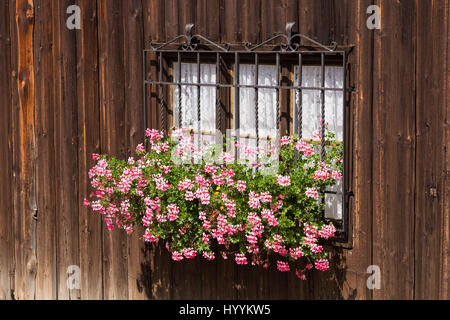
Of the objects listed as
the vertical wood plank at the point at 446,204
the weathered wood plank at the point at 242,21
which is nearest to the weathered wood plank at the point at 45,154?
the weathered wood plank at the point at 242,21

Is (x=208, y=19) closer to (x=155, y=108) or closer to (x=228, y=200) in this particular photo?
(x=155, y=108)

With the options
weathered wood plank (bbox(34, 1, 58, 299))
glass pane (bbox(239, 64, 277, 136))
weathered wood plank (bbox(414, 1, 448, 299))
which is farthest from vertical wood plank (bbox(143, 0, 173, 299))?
weathered wood plank (bbox(414, 1, 448, 299))

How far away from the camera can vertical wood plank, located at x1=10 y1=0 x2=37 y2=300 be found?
795cm

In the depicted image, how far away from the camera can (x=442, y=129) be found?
577cm

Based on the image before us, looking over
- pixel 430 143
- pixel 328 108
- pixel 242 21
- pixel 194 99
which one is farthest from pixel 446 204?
pixel 194 99

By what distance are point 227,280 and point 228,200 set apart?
2.84ft

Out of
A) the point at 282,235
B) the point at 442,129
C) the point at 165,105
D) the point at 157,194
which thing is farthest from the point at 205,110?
the point at 442,129

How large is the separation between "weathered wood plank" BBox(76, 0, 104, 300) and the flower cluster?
0.59m

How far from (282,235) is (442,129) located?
122 cm

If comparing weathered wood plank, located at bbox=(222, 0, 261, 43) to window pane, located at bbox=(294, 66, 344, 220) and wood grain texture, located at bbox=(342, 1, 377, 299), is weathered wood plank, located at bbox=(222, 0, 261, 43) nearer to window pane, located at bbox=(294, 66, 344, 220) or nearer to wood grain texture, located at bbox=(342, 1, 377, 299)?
window pane, located at bbox=(294, 66, 344, 220)

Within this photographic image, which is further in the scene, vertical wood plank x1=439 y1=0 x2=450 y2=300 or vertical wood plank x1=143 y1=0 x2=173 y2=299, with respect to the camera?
vertical wood plank x1=143 y1=0 x2=173 y2=299

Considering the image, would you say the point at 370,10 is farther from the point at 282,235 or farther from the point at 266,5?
the point at 282,235

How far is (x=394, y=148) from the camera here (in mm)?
5980

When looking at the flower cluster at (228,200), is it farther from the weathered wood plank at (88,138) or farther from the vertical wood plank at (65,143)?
the vertical wood plank at (65,143)
